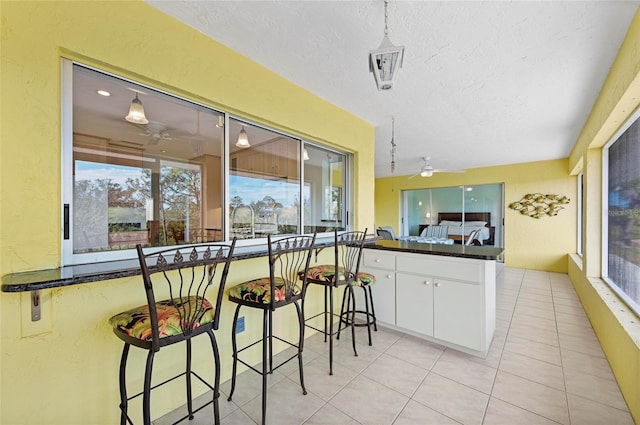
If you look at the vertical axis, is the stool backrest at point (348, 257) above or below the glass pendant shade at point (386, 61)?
below

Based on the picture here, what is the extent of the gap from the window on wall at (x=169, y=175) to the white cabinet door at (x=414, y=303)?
112 cm

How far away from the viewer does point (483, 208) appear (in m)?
6.67

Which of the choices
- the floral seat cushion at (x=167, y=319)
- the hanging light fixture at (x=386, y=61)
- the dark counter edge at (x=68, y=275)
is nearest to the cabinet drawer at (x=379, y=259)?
the hanging light fixture at (x=386, y=61)

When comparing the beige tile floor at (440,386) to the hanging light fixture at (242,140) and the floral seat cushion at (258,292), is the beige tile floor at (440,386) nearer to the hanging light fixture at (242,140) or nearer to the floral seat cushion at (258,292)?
the floral seat cushion at (258,292)

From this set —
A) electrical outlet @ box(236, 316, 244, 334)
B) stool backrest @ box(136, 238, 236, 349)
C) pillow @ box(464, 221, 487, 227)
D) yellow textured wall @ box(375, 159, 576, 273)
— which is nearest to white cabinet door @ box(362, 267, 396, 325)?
electrical outlet @ box(236, 316, 244, 334)

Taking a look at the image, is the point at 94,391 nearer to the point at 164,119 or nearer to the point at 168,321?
the point at 168,321

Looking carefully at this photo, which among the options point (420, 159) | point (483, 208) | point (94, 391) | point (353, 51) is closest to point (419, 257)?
point (353, 51)

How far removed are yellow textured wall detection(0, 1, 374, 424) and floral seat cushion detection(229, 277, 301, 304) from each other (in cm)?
53

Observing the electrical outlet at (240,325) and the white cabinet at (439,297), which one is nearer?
the electrical outlet at (240,325)

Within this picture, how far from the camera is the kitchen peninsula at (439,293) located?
2.22 metres

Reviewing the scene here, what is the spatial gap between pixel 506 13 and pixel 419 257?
1.85 metres

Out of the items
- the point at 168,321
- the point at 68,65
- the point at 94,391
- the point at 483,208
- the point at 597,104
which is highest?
the point at 597,104

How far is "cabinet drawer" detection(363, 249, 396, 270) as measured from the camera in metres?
2.70

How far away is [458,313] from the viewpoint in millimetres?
2307
